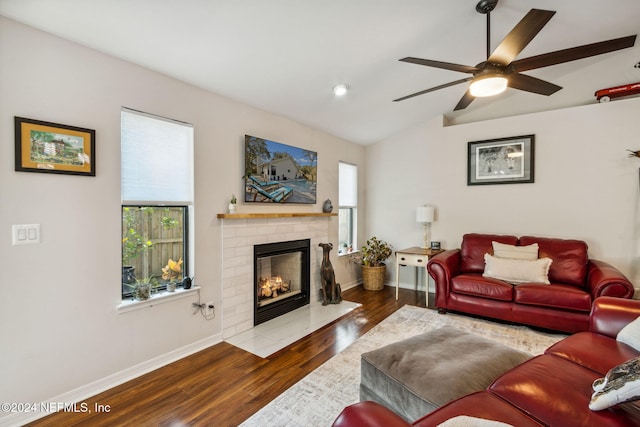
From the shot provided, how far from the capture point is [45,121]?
1896mm

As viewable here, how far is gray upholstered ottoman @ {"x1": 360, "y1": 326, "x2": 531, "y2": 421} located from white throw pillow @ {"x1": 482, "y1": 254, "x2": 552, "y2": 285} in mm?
1857

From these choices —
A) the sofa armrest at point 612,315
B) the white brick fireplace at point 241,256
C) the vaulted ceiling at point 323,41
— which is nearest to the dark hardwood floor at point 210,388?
the white brick fireplace at point 241,256

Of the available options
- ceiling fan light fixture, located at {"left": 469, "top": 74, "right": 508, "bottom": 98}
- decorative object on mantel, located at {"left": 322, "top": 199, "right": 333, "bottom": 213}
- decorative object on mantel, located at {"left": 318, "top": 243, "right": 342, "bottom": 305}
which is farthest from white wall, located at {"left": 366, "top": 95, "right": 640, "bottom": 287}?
ceiling fan light fixture, located at {"left": 469, "top": 74, "right": 508, "bottom": 98}

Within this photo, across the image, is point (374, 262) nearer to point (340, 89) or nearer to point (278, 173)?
point (278, 173)

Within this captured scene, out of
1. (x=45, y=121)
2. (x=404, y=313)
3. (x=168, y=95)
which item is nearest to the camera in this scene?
(x=45, y=121)

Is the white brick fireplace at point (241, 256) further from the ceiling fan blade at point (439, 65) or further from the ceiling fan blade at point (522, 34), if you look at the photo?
the ceiling fan blade at point (522, 34)

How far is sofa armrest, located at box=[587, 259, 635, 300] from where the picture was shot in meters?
2.71

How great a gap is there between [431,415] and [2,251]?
247 centimetres

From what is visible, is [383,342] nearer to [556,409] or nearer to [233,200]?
[556,409]

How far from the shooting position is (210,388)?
2.17m

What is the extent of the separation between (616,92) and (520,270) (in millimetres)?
2364

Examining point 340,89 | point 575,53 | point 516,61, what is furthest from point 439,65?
point 340,89

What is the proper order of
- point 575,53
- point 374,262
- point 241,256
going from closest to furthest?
point 575,53 → point 241,256 → point 374,262

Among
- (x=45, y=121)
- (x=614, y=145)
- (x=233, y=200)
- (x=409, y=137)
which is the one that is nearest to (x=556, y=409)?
(x=233, y=200)
